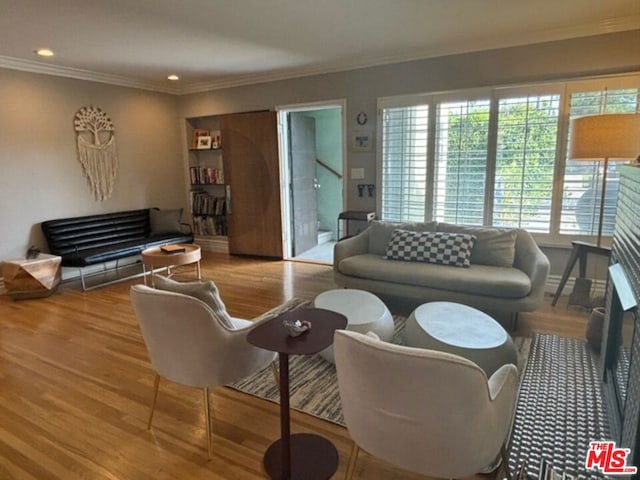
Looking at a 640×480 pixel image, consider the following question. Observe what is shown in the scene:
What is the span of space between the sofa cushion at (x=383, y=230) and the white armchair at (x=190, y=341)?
7.83 feet

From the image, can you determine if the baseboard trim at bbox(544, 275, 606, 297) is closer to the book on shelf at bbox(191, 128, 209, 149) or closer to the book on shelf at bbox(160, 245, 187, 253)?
the book on shelf at bbox(160, 245, 187, 253)

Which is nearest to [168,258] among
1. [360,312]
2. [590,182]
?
[360,312]

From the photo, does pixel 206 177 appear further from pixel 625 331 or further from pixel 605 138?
pixel 625 331

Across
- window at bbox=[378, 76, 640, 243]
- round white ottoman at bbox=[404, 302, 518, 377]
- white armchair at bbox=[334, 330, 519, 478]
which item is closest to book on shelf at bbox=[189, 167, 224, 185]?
window at bbox=[378, 76, 640, 243]

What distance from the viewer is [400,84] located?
462 centimetres

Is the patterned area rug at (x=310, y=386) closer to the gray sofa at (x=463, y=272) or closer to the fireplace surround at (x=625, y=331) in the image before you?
the gray sofa at (x=463, y=272)

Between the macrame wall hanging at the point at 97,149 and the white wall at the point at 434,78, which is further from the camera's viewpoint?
the macrame wall hanging at the point at 97,149

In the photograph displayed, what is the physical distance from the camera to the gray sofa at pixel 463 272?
319 cm

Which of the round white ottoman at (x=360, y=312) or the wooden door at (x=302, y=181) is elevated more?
the wooden door at (x=302, y=181)

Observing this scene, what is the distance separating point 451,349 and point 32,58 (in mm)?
5141

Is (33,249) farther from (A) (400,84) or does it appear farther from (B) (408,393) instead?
(B) (408,393)

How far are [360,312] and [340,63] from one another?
3.30 meters

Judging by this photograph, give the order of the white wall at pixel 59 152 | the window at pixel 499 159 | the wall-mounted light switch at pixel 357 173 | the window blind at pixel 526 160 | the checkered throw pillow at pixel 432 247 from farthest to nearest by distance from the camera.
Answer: the wall-mounted light switch at pixel 357 173, the white wall at pixel 59 152, the window blind at pixel 526 160, the window at pixel 499 159, the checkered throw pillow at pixel 432 247

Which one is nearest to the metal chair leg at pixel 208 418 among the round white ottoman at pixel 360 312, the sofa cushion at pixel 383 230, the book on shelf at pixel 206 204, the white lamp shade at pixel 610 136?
the round white ottoman at pixel 360 312
